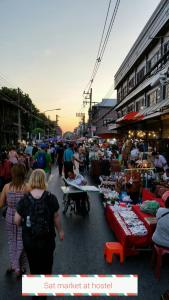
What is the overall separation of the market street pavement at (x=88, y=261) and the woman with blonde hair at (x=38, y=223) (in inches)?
46.3

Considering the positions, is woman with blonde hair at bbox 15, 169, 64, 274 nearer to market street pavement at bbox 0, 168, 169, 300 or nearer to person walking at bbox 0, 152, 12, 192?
market street pavement at bbox 0, 168, 169, 300

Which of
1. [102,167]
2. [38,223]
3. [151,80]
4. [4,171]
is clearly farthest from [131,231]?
[102,167]

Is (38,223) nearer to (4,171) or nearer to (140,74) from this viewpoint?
(4,171)

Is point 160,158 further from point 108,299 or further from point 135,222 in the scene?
point 108,299

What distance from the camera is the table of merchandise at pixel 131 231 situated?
21.3 ft

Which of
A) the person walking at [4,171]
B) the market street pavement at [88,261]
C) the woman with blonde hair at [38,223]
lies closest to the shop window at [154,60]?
the person walking at [4,171]

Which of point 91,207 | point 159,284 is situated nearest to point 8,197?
point 159,284

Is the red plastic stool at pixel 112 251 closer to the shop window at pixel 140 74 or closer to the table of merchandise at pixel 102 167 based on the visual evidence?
the table of merchandise at pixel 102 167

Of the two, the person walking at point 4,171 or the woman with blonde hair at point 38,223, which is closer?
the woman with blonde hair at point 38,223

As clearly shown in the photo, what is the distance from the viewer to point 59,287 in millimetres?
3863

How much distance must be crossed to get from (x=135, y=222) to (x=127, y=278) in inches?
140

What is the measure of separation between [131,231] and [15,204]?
9.01ft

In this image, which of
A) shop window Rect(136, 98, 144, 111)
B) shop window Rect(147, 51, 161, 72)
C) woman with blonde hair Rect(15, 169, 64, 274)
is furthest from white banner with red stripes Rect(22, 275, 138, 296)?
shop window Rect(136, 98, 144, 111)

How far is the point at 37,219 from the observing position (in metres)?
4.00
